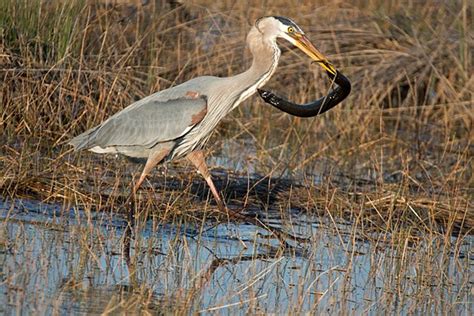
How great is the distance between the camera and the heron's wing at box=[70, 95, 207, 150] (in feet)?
22.5

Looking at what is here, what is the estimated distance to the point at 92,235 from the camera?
5879 mm

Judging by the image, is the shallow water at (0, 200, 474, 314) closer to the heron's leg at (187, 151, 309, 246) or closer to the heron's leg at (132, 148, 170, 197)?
the heron's leg at (187, 151, 309, 246)

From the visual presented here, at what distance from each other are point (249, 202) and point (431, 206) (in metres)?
1.30

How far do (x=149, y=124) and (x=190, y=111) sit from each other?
31cm

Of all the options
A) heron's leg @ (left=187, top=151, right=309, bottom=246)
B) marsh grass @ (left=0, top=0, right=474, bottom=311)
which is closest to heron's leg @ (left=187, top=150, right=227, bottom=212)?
heron's leg @ (left=187, top=151, right=309, bottom=246)

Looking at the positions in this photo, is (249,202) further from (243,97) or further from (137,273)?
(137,273)

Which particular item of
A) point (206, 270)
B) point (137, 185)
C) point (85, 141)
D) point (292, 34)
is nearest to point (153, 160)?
point (137, 185)

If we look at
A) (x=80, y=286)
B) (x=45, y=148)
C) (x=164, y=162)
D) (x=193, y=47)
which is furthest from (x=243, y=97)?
(x=193, y=47)

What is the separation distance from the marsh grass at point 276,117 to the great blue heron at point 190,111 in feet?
1.02

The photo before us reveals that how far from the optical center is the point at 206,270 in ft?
18.5

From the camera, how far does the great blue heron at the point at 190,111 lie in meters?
6.89

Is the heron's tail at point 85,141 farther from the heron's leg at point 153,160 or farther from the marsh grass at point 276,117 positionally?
the heron's leg at point 153,160

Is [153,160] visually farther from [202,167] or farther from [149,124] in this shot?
[202,167]

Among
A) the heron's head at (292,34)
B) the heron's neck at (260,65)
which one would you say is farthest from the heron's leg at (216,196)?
the heron's head at (292,34)
